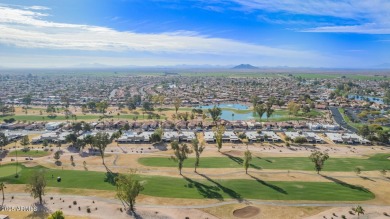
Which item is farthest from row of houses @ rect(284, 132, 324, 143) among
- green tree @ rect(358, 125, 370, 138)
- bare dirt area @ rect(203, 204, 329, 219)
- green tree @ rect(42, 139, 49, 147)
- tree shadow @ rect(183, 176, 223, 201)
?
green tree @ rect(42, 139, 49, 147)

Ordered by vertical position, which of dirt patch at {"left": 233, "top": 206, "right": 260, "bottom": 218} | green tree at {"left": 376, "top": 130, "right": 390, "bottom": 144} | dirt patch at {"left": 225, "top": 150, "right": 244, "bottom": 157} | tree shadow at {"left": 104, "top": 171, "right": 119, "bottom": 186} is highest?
green tree at {"left": 376, "top": 130, "right": 390, "bottom": 144}

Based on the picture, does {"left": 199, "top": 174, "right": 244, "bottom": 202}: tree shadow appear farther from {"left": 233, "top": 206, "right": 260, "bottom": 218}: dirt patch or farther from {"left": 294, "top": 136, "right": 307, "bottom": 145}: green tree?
{"left": 294, "top": 136, "right": 307, "bottom": 145}: green tree

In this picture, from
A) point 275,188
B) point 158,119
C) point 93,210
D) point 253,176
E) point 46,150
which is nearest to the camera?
point 93,210

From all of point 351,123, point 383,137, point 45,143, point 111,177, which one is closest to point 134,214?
point 111,177

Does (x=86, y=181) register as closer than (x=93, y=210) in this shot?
No

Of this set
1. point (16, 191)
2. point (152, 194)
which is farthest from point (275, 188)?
point (16, 191)

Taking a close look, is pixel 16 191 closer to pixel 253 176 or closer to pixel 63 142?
pixel 63 142

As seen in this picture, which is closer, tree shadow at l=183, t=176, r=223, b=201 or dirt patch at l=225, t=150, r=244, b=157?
tree shadow at l=183, t=176, r=223, b=201

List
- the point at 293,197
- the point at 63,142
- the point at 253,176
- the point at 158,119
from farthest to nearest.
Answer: the point at 158,119 → the point at 63,142 → the point at 253,176 → the point at 293,197

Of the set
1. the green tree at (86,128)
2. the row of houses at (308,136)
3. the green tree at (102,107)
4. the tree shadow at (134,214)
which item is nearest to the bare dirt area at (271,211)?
the tree shadow at (134,214)
